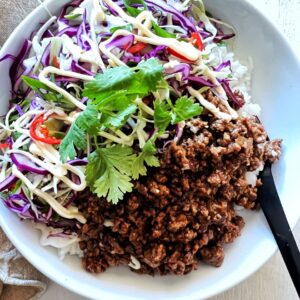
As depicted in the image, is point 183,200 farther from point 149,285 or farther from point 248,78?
point 248,78

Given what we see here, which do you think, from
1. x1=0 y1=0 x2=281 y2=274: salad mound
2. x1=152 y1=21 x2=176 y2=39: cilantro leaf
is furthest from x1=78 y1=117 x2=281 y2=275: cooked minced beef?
x1=152 y1=21 x2=176 y2=39: cilantro leaf

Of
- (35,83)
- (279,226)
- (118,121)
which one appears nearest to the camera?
(118,121)

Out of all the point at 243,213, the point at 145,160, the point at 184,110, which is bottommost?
the point at 243,213

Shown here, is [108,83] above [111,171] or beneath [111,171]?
above

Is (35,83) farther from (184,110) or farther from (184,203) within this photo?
(184,203)

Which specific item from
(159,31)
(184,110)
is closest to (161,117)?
(184,110)

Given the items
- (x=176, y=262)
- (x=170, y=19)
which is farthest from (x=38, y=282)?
(x=170, y=19)
